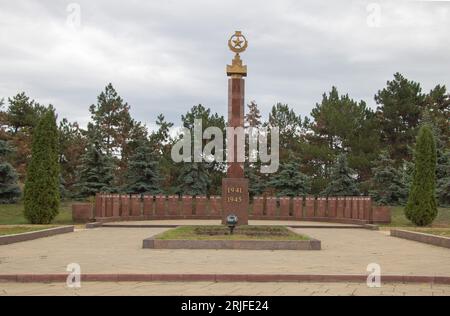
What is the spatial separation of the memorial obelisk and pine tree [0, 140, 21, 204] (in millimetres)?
11626

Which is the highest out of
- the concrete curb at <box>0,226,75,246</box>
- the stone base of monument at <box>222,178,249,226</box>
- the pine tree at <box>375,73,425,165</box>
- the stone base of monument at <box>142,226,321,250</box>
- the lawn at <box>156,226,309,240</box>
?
the pine tree at <box>375,73,425,165</box>

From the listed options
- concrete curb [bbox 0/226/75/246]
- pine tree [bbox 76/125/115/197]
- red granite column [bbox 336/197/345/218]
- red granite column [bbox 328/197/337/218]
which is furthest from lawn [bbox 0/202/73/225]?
red granite column [bbox 336/197/345/218]

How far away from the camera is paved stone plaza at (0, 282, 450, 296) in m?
7.86

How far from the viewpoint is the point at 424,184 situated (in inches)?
843

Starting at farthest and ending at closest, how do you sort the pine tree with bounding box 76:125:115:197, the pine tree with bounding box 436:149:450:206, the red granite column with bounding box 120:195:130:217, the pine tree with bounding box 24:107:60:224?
the pine tree with bounding box 76:125:115:197
the pine tree with bounding box 436:149:450:206
the red granite column with bounding box 120:195:130:217
the pine tree with bounding box 24:107:60:224

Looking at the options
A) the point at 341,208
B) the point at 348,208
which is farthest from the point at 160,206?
the point at 348,208

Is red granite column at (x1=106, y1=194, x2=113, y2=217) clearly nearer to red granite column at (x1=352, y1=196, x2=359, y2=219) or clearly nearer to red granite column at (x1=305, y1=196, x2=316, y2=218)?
red granite column at (x1=305, y1=196, x2=316, y2=218)

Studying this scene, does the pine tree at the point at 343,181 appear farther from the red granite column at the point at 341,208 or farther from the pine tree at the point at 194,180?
the pine tree at the point at 194,180

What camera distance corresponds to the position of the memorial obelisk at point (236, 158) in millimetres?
19844

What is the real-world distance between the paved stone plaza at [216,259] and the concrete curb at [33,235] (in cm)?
36

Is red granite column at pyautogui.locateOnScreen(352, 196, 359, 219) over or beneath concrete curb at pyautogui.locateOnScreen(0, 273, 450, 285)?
over

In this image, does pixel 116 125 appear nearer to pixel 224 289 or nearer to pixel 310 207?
pixel 310 207
